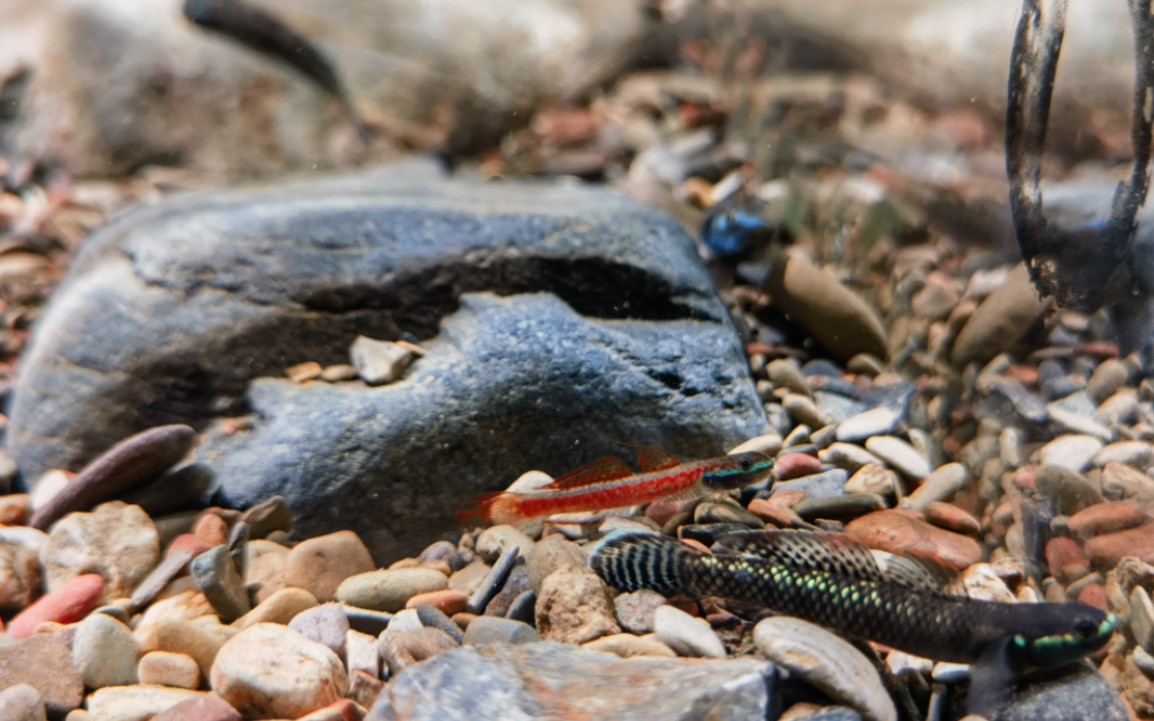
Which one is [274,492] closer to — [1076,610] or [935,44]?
[1076,610]

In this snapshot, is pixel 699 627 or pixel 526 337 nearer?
pixel 699 627

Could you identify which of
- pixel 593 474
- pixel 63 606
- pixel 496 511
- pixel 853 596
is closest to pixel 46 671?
pixel 63 606

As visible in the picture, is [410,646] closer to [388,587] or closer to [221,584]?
[388,587]

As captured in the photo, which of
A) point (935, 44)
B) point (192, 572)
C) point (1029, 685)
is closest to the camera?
point (1029, 685)

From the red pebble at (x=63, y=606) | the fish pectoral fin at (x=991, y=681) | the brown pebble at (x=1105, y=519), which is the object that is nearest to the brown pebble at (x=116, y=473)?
the red pebble at (x=63, y=606)

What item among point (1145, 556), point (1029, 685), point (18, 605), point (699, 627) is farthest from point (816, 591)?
point (18, 605)
